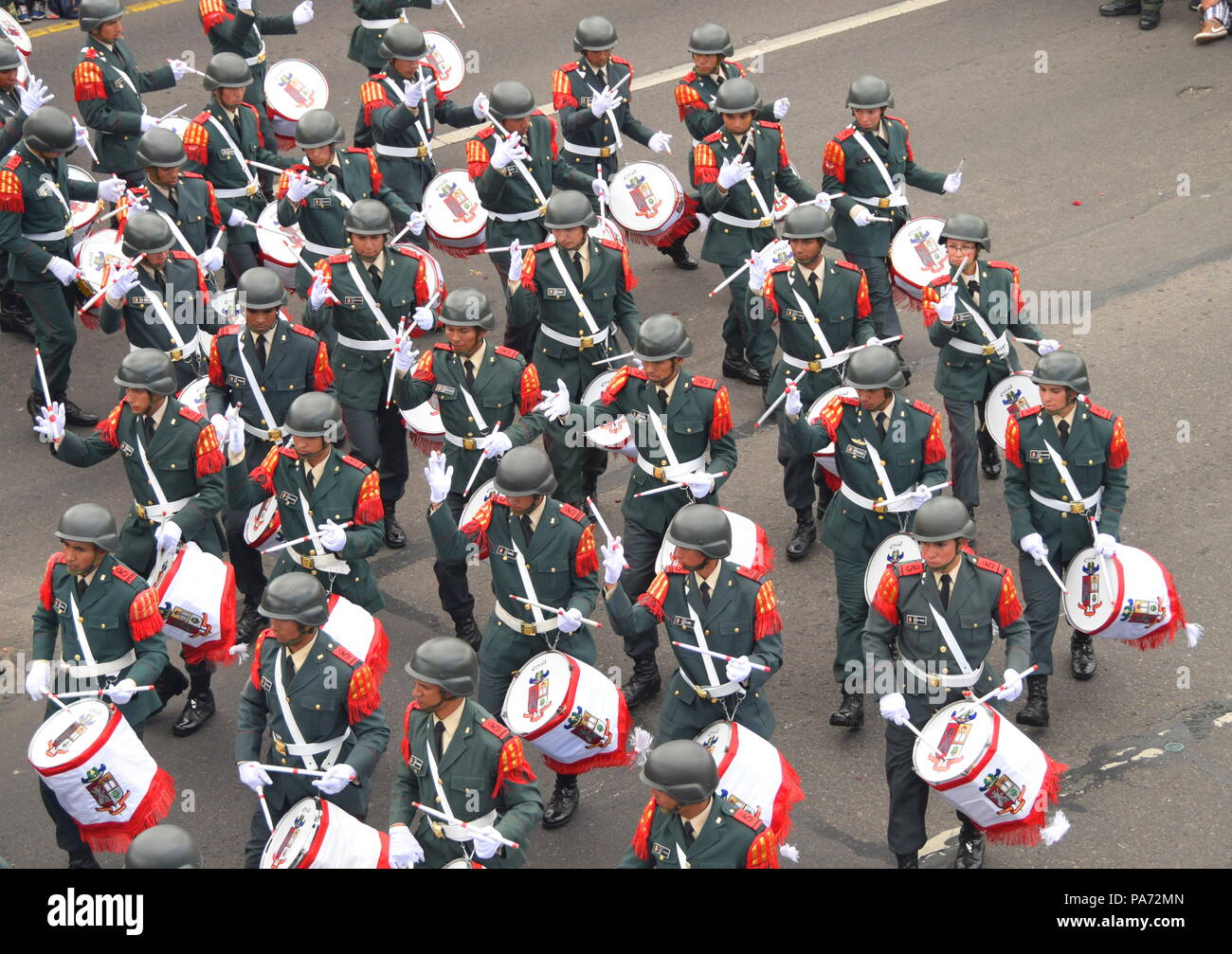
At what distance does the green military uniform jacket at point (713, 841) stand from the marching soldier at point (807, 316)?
13.9 feet

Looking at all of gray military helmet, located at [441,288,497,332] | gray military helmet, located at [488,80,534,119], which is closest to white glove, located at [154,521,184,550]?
gray military helmet, located at [441,288,497,332]

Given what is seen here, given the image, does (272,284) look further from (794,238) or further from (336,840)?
(336,840)

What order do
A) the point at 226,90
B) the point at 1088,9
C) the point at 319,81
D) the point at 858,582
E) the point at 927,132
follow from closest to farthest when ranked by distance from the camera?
the point at 858,582, the point at 226,90, the point at 319,81, the point at 927,132, the point at 1088,9

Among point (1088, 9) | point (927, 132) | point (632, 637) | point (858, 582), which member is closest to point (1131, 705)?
point (858, 582)

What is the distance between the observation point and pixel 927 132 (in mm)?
17234

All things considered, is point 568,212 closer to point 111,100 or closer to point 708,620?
point 708,620

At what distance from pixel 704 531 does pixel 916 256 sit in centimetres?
482

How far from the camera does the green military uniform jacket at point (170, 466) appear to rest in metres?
10.5

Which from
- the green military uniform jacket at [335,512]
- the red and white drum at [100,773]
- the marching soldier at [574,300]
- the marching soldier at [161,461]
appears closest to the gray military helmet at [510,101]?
the marching soldier at [574,300]

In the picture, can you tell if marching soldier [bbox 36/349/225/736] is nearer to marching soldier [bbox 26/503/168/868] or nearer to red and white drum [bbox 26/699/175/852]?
marching soldier [bbox 26/503/168/868]

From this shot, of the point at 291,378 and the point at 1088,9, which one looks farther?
the point at 1088,9

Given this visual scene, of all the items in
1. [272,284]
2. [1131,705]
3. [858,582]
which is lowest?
[1131,705]

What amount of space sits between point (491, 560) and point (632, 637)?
0.92 meters

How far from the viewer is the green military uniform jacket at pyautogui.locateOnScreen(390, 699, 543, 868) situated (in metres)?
8.05
